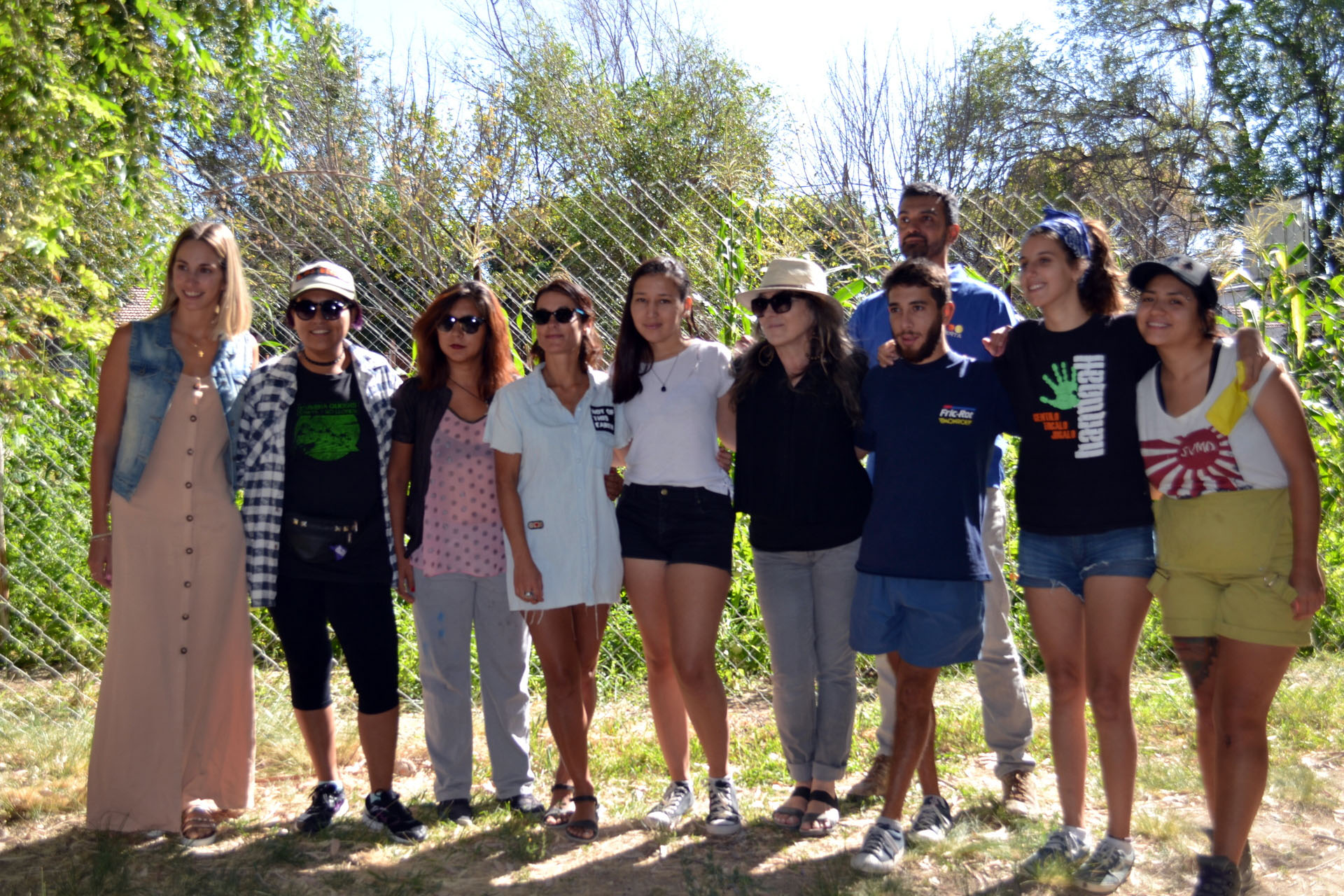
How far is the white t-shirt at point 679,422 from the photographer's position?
3.62m

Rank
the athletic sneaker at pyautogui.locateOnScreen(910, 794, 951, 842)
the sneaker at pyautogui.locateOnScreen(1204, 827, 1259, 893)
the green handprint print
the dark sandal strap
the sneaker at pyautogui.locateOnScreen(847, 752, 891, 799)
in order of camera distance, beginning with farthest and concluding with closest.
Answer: the sneaker at pyautogui.locateOnScreen(847, 752, 891, 799)
the dark sandal strap
the athletic sneaker at pyautogui.locateOnScreen(910, 794, 951, 842)
the green handprint print
the sneaker at pyautogui.locateOnScreen(1204, 827, 1259, 893)

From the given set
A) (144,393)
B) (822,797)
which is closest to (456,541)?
(144,393)

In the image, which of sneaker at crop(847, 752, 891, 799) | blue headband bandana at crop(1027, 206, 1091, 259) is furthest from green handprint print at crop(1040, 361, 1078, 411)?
sneaker at crop(847, 752, 891, 799)

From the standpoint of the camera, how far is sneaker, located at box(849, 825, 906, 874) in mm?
3305

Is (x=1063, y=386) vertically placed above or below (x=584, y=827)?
above

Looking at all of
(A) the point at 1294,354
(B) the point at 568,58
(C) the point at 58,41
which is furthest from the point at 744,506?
(B) the point at 568,58

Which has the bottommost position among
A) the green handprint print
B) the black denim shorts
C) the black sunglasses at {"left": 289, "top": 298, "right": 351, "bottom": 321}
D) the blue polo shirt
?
the black denim shorts

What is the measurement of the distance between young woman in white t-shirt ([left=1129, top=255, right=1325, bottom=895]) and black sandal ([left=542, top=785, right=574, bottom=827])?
2.00 meters

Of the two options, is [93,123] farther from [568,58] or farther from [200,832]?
[568,58]

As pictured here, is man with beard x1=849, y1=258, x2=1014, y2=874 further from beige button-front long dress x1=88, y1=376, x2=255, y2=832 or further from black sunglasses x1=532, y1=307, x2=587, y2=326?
beige button-front long dress x1=88, y1=376, x2=255, y2=832

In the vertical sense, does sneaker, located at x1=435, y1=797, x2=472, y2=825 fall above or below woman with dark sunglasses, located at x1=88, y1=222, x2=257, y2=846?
below

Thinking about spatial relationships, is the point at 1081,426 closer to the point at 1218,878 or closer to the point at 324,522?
the point at 1218,878

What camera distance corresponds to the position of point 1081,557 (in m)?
3.22

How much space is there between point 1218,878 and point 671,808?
1.67 m
